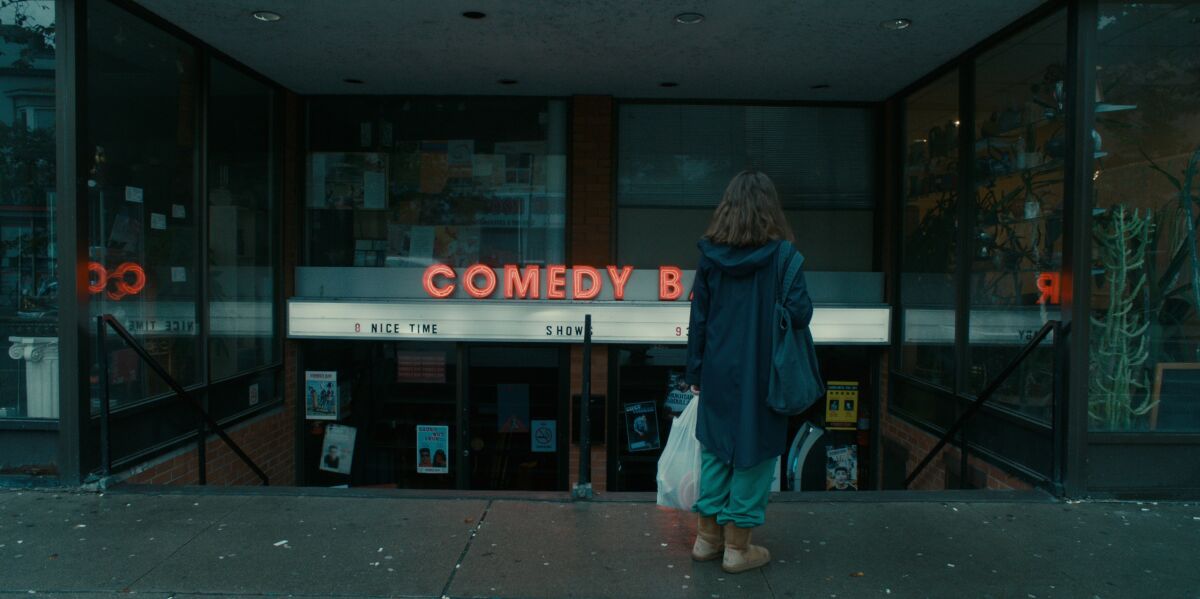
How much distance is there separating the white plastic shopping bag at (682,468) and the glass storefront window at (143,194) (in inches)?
149

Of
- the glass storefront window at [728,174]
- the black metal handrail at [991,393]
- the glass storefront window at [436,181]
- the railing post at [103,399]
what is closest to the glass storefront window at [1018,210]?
the black metal handrail at [991,393]

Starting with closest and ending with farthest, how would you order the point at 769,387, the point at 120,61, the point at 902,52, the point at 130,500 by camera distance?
the point at 769,387 < the point at 130,500 < the point at 120,61 < the point at 902,52

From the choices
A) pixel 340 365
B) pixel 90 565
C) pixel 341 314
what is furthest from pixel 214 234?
pixel 90 565

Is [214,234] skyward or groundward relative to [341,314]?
skyward

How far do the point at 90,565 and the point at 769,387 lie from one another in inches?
128

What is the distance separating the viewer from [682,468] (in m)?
3.75

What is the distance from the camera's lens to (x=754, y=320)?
3.46 meters

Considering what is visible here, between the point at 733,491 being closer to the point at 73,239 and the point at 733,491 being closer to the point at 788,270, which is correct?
the point at 788,270

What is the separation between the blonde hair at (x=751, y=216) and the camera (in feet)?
11.2

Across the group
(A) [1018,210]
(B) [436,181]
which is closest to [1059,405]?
(A) [1018,210]

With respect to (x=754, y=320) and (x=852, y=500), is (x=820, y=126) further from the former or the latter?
(x=754, y=320)

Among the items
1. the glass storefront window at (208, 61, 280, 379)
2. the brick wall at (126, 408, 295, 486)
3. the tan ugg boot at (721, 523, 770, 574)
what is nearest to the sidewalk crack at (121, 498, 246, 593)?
the brick wall at (126, 408, 295, 486)

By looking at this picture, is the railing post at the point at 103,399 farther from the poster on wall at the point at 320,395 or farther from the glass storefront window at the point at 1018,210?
the glass storefront window at the point at 1018,210

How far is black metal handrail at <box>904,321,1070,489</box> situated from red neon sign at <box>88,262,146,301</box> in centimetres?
578
